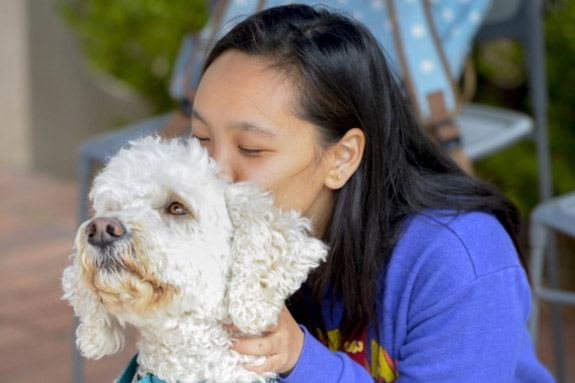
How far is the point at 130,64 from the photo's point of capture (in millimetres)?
4684

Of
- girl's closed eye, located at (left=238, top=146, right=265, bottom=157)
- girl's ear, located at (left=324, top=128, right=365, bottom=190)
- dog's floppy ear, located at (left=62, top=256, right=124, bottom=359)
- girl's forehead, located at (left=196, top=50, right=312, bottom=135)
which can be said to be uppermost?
girl's forehead, located at (left=196, top=50, right=312, bottom=135)

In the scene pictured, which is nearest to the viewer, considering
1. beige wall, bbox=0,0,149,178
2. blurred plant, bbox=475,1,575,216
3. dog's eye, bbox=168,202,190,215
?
dog's eye, bbox=168,202,190,215

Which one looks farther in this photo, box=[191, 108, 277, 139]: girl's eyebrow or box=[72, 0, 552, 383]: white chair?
box=[72, 0, 552, 383]: white chair

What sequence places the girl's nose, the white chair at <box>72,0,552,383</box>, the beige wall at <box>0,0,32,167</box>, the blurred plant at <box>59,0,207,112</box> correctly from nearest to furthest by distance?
the girl's nose < the white chair at <box>72,0,552,383</box> < the blurred plant at <box>59,0,207,112</box> < the beige wall at <box>0,0,32,167</box>

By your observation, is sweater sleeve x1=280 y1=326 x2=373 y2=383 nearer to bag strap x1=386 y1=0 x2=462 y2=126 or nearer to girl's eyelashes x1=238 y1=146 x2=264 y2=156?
girl's eyelashes x1=238 y1=146 x2=264 y2=156

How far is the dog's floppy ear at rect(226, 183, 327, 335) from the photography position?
141cm

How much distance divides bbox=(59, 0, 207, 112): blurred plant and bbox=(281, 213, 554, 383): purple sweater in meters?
2.73

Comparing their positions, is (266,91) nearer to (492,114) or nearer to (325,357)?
(325,357)

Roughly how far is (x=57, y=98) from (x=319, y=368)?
A: 4.43 metres

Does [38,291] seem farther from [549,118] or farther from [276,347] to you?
[276,347]

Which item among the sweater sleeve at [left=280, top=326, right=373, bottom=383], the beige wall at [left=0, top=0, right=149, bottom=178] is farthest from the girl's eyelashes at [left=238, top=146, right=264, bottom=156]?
the beige wall at [left=0, top=0, right=149, bottom=178]

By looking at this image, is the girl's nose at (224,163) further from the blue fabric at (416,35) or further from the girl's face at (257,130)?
the blue fabric at (416,35)

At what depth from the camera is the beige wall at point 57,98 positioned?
543cm

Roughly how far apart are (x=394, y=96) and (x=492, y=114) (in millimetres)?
1227
